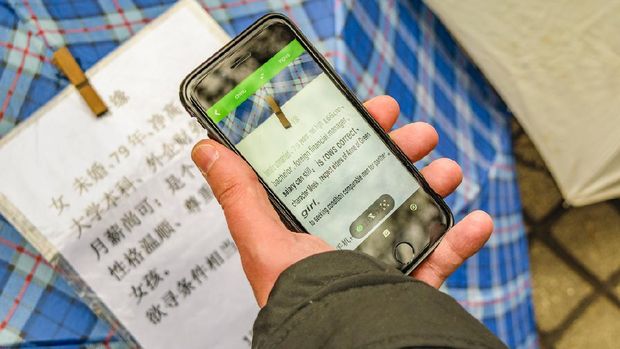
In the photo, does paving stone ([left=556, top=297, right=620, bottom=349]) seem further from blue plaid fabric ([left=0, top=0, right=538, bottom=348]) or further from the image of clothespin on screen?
the image of clothespin on screen

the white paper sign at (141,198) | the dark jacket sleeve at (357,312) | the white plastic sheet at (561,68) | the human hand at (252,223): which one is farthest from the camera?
the white plastic sheet at (561,68)

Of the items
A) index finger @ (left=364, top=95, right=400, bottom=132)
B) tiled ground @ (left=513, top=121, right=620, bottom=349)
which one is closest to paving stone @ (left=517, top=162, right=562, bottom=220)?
tiled ground @ (left=513, top=121, right=620, bottom=349)

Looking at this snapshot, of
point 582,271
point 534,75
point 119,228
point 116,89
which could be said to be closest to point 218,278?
point 119,228

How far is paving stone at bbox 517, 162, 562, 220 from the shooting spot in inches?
43.0

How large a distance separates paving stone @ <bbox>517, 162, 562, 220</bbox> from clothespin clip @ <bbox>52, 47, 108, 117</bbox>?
76 centimetres

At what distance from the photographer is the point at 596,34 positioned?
708 millimetres

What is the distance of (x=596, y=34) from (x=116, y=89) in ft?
1.75

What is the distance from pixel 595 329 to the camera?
1054mm

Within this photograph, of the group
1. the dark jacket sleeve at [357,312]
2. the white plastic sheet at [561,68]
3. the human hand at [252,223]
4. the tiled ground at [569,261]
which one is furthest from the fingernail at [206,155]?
the tiled ground at [569,261]

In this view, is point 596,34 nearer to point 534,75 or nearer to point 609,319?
point 534,75

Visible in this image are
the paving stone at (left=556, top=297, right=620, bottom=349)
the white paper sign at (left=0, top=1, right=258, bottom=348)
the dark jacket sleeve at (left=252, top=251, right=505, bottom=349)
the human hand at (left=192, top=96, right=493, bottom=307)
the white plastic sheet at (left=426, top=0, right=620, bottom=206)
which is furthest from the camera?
the paving stone at (left=556, top=297, right=620, bottom=349)

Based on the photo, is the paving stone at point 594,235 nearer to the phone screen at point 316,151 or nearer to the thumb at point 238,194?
the phone screen at point 316,151

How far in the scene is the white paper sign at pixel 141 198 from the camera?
23.5 inches

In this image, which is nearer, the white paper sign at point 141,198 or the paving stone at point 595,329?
the white paper sign at point 141,198
